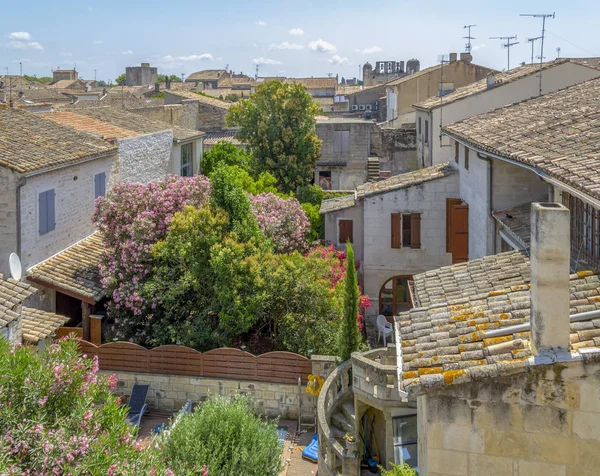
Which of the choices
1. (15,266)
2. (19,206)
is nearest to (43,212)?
(19,206)

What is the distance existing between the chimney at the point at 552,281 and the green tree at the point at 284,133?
28191 millimetres

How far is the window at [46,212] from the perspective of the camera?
20.1 m

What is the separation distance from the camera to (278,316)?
19062mm

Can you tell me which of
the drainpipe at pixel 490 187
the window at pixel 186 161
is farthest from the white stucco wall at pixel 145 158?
the drainpipe at pixel 490 187

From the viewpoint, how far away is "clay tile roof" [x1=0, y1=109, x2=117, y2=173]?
1938 centimetres

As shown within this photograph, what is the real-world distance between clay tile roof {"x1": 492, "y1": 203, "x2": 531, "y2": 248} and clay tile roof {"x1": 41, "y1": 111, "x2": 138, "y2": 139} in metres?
15.8

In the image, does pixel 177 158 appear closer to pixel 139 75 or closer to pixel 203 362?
pixel 203 362

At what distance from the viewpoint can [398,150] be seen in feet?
127

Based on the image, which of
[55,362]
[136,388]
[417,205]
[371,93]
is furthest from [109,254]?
[371,93]

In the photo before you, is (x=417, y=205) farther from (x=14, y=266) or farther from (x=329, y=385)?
(x=14, y=266)

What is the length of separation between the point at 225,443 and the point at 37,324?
7250 mm

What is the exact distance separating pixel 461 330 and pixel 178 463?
5.47 m

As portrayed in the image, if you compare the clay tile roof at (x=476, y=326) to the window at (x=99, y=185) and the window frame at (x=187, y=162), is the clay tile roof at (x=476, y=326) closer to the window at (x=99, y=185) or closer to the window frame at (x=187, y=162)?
the window at (x=99, y=185)

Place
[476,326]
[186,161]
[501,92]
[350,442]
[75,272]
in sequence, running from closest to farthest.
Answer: [476,326] < [350,442] < [75,272] < [501,92] < [186,161]
